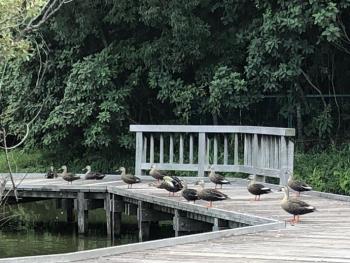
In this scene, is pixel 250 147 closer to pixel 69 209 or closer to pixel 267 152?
pixel 267 152

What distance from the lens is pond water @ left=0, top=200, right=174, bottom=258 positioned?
1229 cm

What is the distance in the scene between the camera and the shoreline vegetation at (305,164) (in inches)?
510

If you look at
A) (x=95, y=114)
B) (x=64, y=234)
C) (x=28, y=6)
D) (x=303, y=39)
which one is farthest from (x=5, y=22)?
(x=95, y=114)

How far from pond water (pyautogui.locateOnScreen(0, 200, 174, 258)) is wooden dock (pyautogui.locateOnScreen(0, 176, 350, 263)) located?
2.15 meters

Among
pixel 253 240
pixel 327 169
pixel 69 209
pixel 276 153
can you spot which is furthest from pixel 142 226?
pixel 253 240

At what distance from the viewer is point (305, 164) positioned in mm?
14328

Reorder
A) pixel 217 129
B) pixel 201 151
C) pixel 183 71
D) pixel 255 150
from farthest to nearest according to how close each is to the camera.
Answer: pixel 183 71 → pixel 201 151 → pixel 217 129 → pixel 255 150

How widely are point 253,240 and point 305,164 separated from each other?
725 centimetres

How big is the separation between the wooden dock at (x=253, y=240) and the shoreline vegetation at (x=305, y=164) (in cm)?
174

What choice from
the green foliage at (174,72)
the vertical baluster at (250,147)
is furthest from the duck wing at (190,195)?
the green foliage at (174,72)

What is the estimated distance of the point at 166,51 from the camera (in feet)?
54.6

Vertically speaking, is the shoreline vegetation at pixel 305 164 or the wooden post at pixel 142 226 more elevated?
the shoreline vegetation at pixel 305 164

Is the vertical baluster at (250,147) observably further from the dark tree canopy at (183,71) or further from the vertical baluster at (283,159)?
the dark tree canopy at (183,71)

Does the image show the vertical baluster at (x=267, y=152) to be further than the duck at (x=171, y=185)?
Yes
